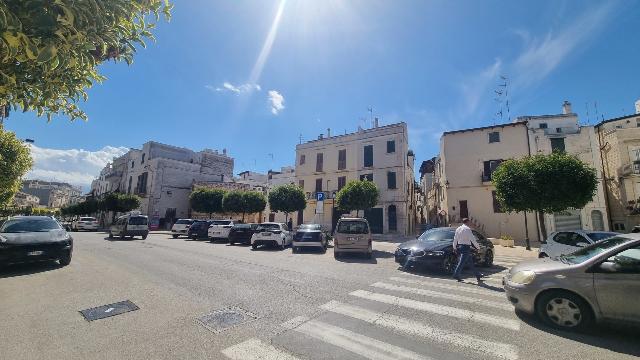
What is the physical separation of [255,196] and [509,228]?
24.4 metres

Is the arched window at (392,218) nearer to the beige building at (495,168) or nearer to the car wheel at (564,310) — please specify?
the beige building at (495,168)

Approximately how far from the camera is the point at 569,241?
9.83 m

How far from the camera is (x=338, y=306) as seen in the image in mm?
5285

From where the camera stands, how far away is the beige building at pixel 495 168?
80.8ft

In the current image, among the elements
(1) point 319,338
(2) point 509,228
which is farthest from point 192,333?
(2) point 509,228

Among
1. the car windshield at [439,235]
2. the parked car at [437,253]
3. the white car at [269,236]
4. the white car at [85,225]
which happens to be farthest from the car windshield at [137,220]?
the car windshield at [439,235]

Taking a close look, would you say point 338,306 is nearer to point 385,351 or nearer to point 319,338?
point 319,338

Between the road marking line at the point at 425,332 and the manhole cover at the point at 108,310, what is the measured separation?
3296mm

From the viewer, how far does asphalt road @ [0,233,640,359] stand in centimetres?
354

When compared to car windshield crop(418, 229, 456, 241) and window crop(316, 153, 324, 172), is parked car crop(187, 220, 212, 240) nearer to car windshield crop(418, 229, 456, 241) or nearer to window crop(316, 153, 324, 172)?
window crop(316, 153, 324, 172)

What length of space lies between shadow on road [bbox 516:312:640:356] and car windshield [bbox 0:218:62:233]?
12283 mm

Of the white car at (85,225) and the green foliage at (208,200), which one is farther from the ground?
the green foliage at (208,200)

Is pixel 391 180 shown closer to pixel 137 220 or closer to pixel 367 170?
pixel 367 170

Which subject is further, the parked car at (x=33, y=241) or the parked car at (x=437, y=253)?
the parked car at (x=437, y=253)
